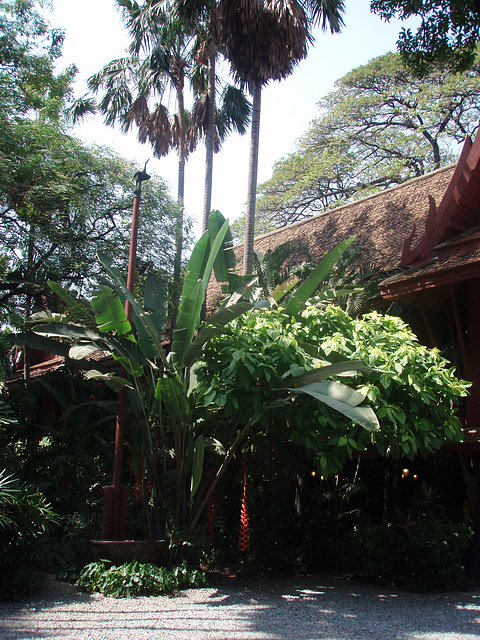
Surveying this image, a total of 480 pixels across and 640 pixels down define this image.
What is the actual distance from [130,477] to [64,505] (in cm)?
145

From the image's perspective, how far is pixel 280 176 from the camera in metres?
26.3

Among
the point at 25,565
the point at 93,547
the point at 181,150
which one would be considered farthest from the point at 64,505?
the point at 181,150

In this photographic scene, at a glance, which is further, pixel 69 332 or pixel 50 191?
pixel 50 191

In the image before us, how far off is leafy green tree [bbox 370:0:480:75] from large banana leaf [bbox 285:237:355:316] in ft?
15.8

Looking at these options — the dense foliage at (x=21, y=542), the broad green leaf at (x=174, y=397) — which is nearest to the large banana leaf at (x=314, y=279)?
the broad green leaf at (x=174, y=397)

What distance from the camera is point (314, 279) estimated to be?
25.3ft

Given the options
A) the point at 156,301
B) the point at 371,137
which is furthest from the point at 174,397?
the point at 371,137

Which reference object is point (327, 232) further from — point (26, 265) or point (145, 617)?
point (145, 617)

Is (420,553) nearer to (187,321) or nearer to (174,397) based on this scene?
(174,397)

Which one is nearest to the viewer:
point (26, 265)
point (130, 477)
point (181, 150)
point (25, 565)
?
point (25, 565)

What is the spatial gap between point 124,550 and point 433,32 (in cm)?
969

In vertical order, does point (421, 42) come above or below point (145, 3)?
below

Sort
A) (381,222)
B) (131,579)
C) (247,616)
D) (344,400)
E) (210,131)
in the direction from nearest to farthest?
1. (344,400)
2. (247,616)
3. (131,579)
4. (381,222)
5. (210,131)

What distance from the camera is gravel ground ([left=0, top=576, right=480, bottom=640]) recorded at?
5777mm
